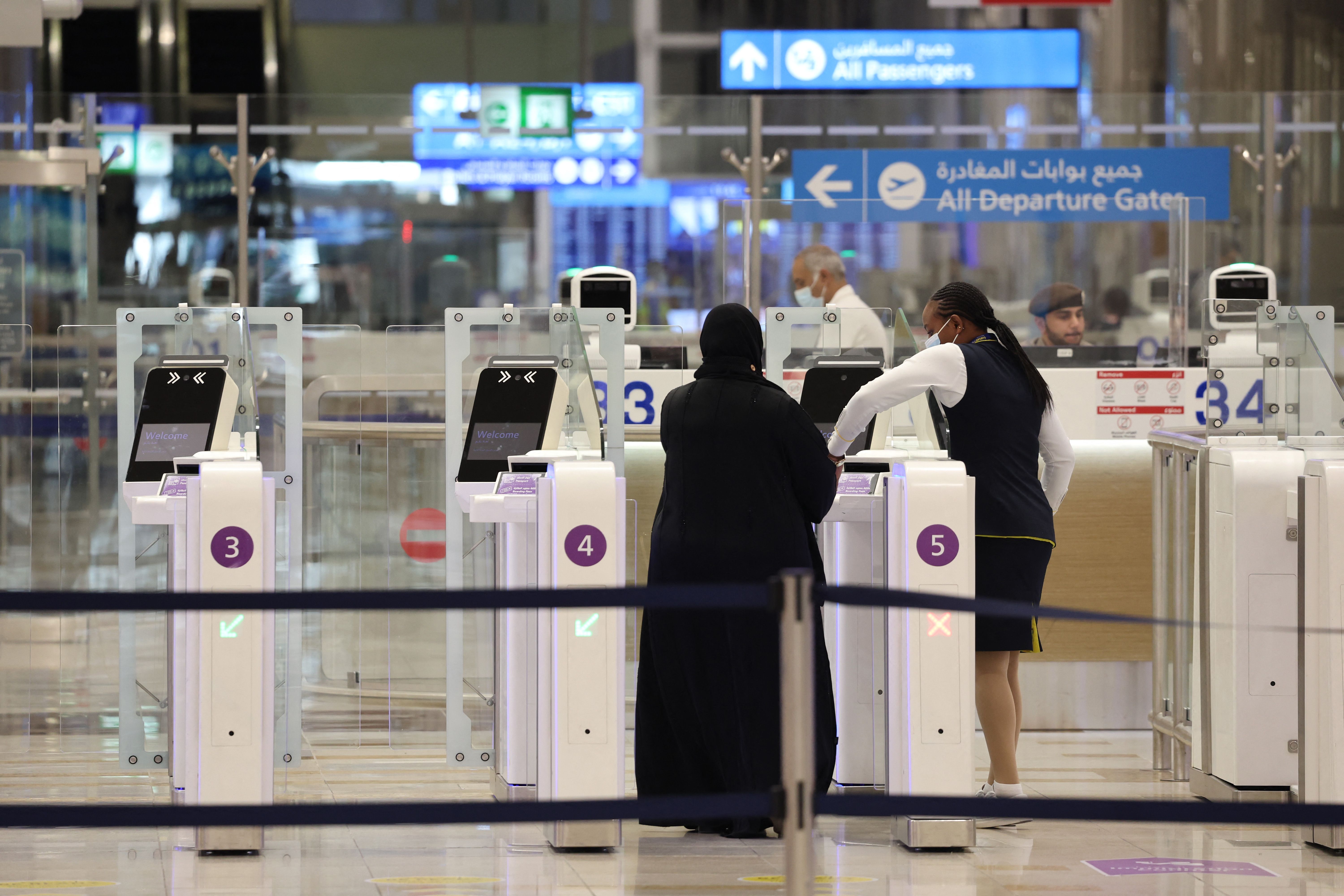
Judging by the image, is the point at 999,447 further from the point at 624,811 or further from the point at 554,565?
the point at 624,811

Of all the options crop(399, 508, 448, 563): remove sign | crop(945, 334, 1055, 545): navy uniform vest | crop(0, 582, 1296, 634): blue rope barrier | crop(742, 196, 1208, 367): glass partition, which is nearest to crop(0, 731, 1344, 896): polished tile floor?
crop(945, 334, 1055, 545): navy uniform vest

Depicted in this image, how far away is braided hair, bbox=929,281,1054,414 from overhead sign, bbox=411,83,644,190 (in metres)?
6.31

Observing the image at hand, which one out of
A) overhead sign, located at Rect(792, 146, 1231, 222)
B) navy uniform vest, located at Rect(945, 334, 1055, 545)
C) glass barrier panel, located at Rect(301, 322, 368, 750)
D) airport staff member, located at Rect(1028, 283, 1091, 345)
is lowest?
glass barrier panel, located at Rect(301, 322, 368, 750)

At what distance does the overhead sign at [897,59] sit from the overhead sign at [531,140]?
40.8 inches

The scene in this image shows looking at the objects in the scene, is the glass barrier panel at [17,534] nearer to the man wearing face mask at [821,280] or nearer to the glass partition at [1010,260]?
the man wearing face mask at [821,280]

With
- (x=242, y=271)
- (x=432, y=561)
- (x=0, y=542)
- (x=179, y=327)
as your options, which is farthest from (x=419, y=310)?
(x=179, y=327)

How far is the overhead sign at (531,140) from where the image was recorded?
10.7m

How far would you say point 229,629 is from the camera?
4238mm

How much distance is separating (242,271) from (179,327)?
19.1 feet

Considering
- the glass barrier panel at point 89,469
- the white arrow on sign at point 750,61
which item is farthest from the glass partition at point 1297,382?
the white arrow on sign at point 750,61

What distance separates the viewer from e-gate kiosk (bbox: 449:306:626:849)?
419 cm

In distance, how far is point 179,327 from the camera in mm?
5008

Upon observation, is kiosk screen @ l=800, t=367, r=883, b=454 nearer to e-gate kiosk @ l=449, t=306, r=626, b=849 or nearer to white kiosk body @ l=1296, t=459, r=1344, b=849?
e-gate kiosk @ l=449, t=306, r=626, b=849

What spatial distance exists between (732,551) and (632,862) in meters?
0.83
